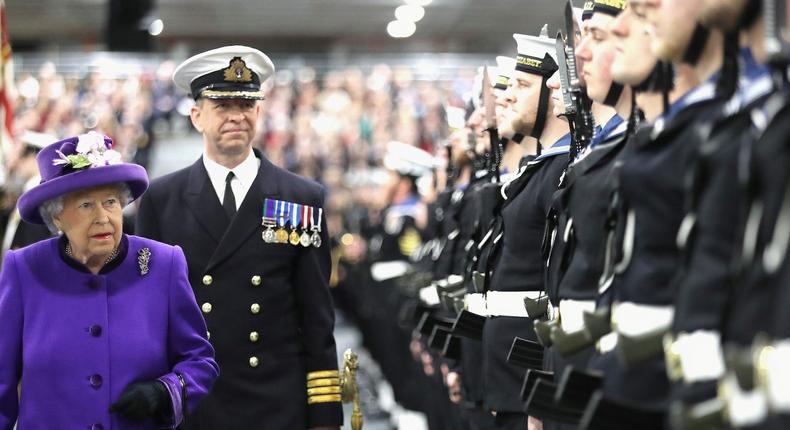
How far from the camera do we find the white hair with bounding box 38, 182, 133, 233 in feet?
13.0

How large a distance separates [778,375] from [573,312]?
1495 mm

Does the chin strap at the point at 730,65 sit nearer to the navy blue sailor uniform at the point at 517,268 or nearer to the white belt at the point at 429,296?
the navy blue sailor uniform at the point at 517,268

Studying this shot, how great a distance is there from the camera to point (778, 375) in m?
2.09

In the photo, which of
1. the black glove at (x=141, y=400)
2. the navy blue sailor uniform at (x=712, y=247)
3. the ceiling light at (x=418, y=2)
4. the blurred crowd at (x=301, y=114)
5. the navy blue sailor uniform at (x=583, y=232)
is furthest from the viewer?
the ceiling light at (x=418, y=2)

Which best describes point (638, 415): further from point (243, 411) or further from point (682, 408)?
point (243, 411)

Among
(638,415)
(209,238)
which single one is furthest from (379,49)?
(638,415)

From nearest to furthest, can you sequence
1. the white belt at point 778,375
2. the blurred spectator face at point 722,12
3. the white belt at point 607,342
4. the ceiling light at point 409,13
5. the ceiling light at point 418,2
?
1. the white belt at point 778,375
2. the blurred spectator face at point 722,12
3. the white belt at point 607,342
4. the ceiling light at point 418,2
5. the ceiling light at point 409,13

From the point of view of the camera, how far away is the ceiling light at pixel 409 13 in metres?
28.6

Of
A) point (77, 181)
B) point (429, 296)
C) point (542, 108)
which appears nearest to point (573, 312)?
point (542, 108)

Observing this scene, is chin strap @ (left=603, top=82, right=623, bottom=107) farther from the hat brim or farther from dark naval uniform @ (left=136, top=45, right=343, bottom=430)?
dark naval uniform @ (left=136, top=45, right=343, bottom=430)

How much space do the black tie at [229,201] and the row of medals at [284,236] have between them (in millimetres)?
135

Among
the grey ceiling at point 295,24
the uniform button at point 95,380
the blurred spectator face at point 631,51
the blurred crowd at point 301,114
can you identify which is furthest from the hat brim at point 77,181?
the grey ceiling at point 295,24

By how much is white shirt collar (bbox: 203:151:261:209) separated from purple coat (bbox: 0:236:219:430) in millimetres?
972

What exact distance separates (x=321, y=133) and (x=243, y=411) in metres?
15.6
